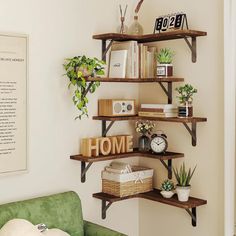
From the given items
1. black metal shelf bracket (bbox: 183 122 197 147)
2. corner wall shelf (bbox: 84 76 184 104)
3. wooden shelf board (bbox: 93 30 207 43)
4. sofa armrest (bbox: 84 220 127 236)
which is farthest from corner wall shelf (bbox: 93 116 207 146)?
sofa armrest (bbox: 84 220 127 236)

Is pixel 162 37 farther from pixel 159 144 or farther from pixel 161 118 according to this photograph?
pixel 159 144

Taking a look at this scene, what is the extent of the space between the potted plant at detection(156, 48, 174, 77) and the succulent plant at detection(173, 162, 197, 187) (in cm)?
71

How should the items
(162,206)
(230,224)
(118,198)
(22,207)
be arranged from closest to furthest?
(22,207) < (230,224) < (118,198) < (162,206)

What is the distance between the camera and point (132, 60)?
3.39 meters

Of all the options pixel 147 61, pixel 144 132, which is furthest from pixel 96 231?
pixel 147 61

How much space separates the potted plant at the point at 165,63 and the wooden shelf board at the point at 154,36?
0.11m

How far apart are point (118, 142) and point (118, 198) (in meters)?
0.42

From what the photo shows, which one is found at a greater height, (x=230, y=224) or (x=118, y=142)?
(x=118, y=142)

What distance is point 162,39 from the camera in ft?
11.3

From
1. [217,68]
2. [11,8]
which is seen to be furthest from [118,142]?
[11,8]

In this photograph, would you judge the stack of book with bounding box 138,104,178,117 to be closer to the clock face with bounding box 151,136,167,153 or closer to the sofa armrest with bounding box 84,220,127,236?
the clock face with bounding box 151,136,167,153

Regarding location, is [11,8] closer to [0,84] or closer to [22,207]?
[0,84]

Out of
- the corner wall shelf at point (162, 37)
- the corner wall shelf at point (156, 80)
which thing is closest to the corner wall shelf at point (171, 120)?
the corner wall shelf at point (156, 80)

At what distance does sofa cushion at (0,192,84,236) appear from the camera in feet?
9.05
